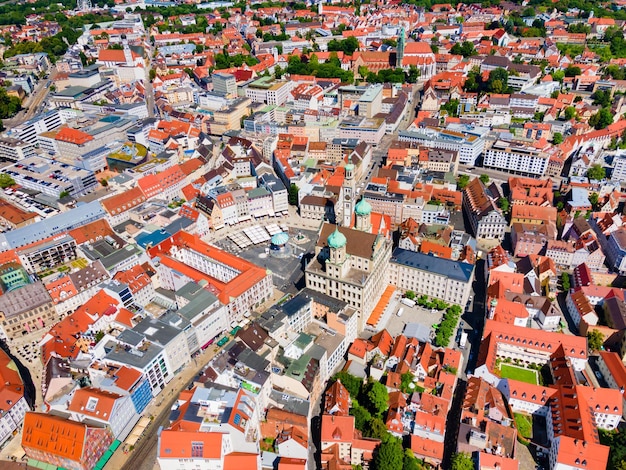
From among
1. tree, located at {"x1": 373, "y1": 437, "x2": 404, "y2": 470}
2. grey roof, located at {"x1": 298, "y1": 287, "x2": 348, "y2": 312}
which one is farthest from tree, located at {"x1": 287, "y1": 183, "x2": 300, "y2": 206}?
tree, located at {"x1": 373, "y1": 437, "x2": 404, "y2": 470}

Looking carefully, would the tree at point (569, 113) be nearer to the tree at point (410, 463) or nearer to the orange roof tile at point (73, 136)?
the tree at point (410, 463)

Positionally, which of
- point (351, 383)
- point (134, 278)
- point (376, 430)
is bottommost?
point (351, 383)

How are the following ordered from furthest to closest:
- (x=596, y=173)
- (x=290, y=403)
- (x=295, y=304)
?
(x=596, y=173)
(x=295, y=304)
(x=290, y=403)

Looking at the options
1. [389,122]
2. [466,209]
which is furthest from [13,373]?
[389,122]

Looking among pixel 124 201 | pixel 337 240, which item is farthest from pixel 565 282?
pixel 124 201

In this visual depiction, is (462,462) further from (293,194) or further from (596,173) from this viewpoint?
(596,173)

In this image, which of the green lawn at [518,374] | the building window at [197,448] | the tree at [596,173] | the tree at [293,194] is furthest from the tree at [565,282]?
the building window at [197,448]

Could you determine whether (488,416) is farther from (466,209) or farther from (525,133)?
(525,133)
